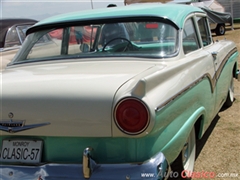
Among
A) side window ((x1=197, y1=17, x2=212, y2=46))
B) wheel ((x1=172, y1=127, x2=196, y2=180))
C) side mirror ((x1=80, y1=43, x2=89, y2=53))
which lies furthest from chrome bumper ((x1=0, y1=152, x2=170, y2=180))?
side window ((x1=197, y1=17, x2=212, y2=46))

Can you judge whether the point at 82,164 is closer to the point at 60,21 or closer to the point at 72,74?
the point at 72,74

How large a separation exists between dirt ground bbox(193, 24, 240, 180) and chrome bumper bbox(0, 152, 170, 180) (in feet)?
3.58

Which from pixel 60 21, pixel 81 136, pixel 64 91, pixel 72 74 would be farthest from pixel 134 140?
pixel 60 21

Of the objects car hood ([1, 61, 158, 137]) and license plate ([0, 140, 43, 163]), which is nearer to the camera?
car hood ([1, 61, 158, 137])

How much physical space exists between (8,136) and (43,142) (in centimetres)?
28

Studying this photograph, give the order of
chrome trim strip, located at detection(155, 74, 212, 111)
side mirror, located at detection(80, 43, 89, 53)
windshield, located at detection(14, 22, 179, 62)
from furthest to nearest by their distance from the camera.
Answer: side mirror, located at detection(80, 43, 89, 53) → windshield, located at detection(14, 22, 179, 62) → chrome trim strip, located at detection(155, 74, 212, 111)

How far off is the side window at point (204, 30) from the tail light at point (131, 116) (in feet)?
7.54

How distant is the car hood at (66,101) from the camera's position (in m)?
2.09

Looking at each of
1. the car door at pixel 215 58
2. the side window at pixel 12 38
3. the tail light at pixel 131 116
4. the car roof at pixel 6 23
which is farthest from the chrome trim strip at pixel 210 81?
the car roof at pixel 6 23

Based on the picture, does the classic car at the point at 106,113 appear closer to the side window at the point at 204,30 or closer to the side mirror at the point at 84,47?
the side mirror at the point at 84,47

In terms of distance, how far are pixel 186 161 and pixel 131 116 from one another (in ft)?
3.95

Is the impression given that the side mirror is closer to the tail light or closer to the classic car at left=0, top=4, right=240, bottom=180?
the classic car at left=0, top=4, right=240, bottom=180

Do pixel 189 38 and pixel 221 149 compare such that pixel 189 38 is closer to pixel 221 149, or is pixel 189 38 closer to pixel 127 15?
pixel 127 15

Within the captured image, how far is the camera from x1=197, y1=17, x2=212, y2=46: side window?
4.06m
